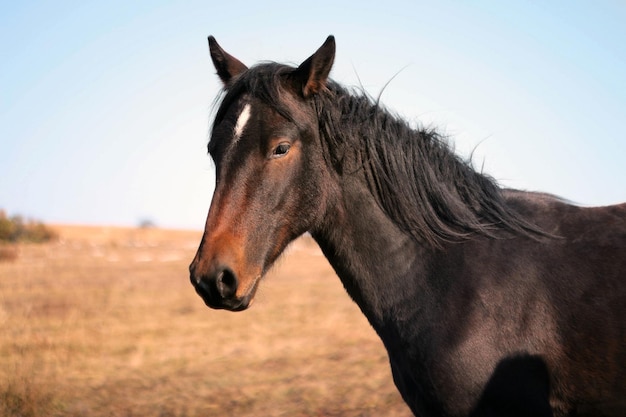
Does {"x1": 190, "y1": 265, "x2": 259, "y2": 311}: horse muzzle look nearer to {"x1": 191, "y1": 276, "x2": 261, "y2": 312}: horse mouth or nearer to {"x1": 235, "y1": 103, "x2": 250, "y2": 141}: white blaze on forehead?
{"x1": 191, "y1": 276, "x2": 261, "y2": 312}: horse mouth

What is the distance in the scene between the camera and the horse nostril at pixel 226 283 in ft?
9.92

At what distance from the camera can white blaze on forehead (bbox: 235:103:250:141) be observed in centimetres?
334

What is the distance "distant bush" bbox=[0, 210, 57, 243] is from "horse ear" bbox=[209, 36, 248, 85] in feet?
87.2

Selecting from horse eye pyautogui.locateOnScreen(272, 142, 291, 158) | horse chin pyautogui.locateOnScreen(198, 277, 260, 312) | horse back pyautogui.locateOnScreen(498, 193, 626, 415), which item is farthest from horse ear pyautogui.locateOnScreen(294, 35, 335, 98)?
horse back pyautogui.locateOnScreen(498, 193, 626, 415)

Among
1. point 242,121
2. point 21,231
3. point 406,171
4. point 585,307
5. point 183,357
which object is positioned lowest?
point 21,231

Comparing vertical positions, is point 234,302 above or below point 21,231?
above

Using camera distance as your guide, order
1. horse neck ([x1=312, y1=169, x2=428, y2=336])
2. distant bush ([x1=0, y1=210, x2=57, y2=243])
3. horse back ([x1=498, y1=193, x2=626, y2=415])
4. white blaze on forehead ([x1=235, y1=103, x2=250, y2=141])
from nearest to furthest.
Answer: horse back ([x1=498, y1=193, x2=626, y2=415])
white blaze on forehead ([x1=235, y1=103, x2=250, y2=141])
horse neck ([x1=312, y1=169, x2=428, y2=336])
distant bush ([x1=0, y1=210, x2=57, y2=243])

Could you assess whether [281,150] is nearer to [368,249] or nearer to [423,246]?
[368,249]

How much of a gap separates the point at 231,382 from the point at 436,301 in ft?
19.2

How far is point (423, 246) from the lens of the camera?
3633 mm

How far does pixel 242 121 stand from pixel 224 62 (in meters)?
0.90

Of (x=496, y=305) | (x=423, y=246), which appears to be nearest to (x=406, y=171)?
(x=423, y=246)

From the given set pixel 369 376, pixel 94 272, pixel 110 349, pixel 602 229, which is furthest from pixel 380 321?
pixel 94 272

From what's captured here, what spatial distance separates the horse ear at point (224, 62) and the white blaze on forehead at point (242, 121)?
72 cm
